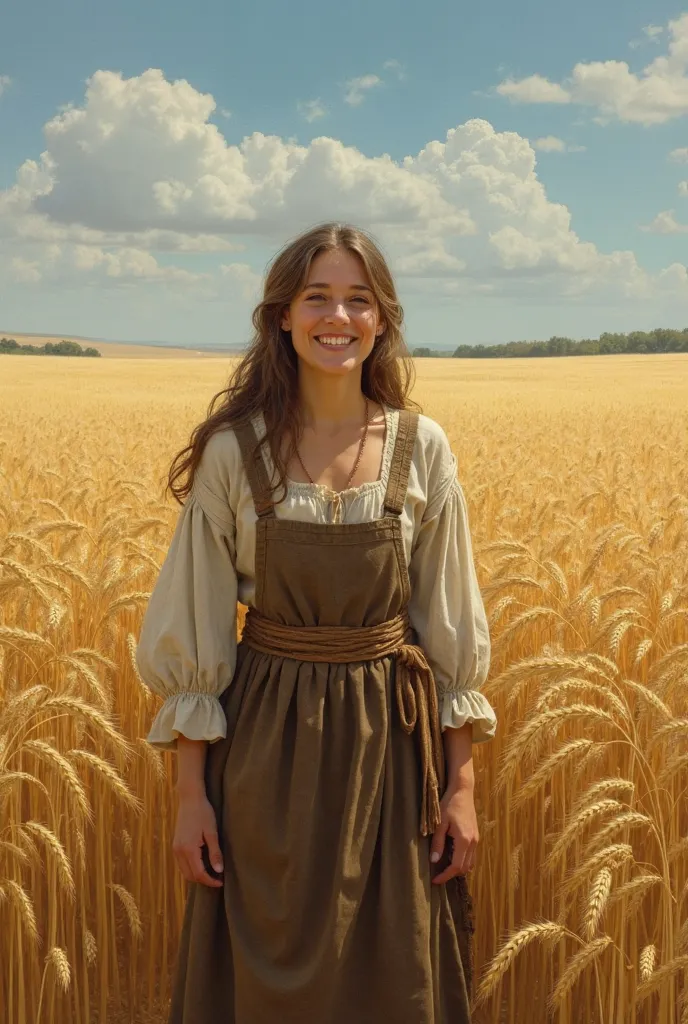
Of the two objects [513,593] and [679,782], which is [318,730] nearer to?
[679,782]

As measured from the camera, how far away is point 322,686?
2.07 meters

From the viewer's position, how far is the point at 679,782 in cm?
299

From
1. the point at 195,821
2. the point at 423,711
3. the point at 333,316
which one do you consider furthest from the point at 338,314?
the point at 195,821

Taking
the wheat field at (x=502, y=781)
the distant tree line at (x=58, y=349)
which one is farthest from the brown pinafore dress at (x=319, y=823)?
the distant tree line at (x=58, y=349)

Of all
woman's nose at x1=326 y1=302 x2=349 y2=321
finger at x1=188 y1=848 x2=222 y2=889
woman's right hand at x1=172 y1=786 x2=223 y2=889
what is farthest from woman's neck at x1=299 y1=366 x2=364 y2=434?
finger at x1=188 y1=848 x2=222 y2=889

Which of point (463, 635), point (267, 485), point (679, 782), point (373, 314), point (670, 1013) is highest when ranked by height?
point (373, 314)

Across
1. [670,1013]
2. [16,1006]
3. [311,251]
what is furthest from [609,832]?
[16,1006]

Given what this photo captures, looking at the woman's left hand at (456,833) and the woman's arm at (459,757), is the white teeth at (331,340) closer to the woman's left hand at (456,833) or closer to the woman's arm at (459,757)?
the woman's arm at (459,757)

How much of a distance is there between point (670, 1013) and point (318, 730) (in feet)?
3.53

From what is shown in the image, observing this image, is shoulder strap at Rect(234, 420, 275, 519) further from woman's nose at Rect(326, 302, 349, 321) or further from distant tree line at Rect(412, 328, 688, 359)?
distant tree line at Rect(412, 328, 688, 359)

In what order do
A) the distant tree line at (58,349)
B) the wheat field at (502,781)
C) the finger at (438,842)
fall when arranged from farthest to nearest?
the distant tree line at (58,349)
the wheat field at (502,781)
the finger at (438,842)

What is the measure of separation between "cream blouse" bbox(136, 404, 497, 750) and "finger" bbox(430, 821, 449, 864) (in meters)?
0.22

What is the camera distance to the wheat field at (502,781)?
227 centimetres

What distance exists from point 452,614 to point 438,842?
0.49 metres
